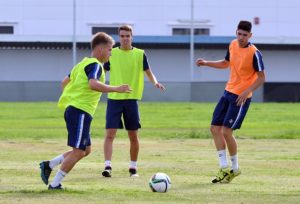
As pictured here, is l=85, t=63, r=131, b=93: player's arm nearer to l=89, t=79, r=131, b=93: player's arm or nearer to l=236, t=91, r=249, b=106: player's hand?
l=89, t=79, r=131, b=93: player's arm

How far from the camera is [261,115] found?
113 feet

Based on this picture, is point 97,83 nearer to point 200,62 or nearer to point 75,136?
point 75,136

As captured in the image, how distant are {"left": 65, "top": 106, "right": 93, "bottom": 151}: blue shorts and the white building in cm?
4598

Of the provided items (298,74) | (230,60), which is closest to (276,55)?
(298,74)

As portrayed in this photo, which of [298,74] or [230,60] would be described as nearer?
[230,60]

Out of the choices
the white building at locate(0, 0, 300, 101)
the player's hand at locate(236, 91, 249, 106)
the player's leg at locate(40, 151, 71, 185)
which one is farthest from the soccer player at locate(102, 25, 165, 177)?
the white building at locate(0, 0, 300, 101)

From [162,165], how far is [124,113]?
148 cm

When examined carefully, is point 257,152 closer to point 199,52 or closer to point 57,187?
point 57,187

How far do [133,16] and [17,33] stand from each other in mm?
7458

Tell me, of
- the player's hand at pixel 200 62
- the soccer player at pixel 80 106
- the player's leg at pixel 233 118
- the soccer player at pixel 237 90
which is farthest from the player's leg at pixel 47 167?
the player's hand at pixel 200 62

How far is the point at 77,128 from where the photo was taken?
35.8 feet

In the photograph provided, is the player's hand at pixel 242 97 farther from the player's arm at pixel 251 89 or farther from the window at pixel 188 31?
the window at pixel 188 31

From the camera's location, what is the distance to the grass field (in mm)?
10484

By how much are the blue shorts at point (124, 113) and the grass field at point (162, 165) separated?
734mm
